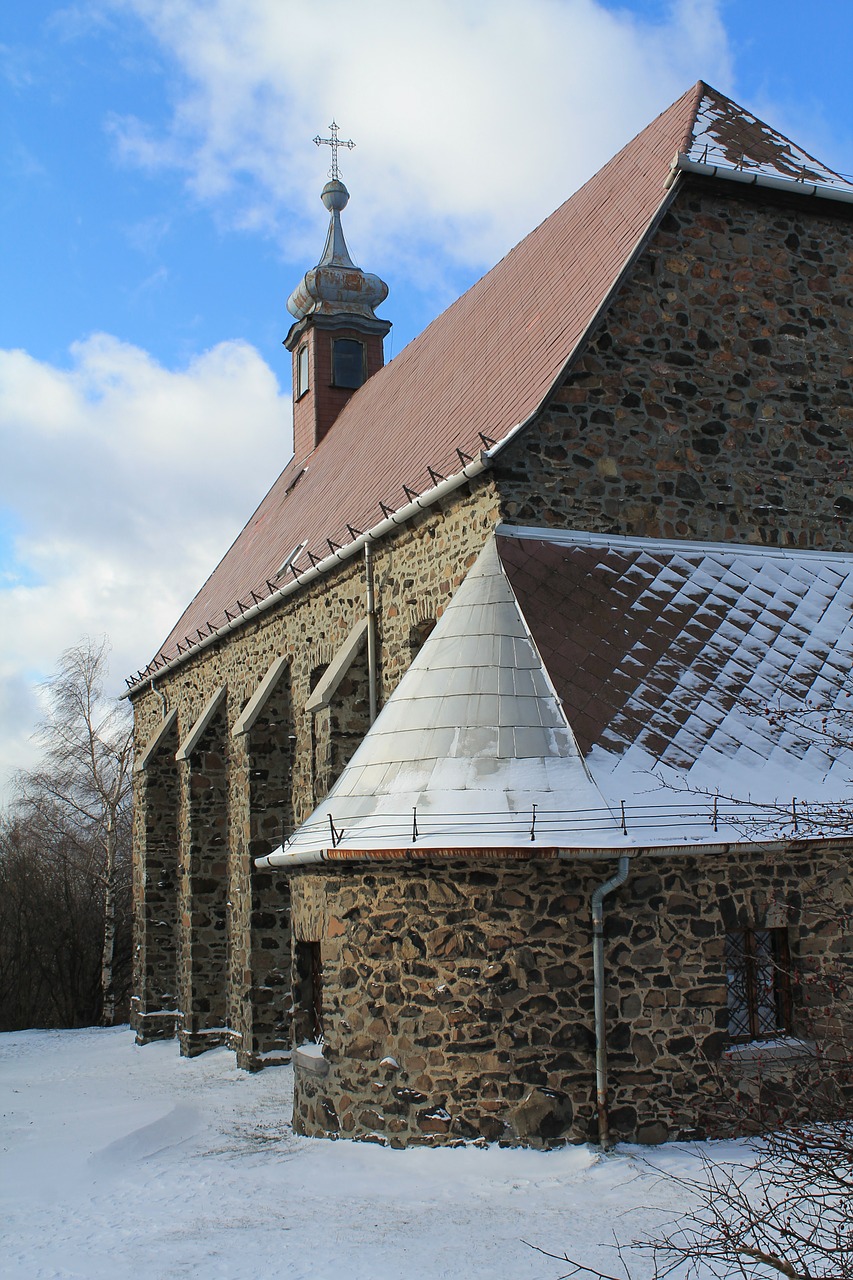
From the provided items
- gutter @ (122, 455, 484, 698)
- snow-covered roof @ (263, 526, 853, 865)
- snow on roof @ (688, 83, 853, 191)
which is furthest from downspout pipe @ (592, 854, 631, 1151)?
snow on roof @ (688, 83, 853, 191)

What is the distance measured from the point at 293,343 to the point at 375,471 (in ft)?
33.5

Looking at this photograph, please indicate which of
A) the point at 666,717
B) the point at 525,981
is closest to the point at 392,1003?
the point at 525,981

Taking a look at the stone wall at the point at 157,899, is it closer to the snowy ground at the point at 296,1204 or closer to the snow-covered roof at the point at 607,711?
the snowy ground at the point at 296,1204

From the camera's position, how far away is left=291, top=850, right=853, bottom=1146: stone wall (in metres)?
8.06

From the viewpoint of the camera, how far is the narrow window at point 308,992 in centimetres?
1043

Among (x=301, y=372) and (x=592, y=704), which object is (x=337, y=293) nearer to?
(x=301, y=372)

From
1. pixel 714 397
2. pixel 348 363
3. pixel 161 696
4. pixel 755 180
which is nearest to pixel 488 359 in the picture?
pixel 714 397

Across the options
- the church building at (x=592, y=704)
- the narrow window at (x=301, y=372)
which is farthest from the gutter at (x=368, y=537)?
the narrow window at (x=301, y=372)

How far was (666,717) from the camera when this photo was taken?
9.16 metres

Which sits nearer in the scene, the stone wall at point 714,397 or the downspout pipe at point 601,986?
the downspout pipe at point 601,986

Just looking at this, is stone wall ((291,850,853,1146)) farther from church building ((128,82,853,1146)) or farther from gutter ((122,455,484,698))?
gutter ((122,455,484,698))

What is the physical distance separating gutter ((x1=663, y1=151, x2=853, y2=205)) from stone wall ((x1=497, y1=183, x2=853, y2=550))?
162 millimetres

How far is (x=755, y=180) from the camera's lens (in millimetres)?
11109

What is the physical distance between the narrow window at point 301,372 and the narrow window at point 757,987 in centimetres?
1605
